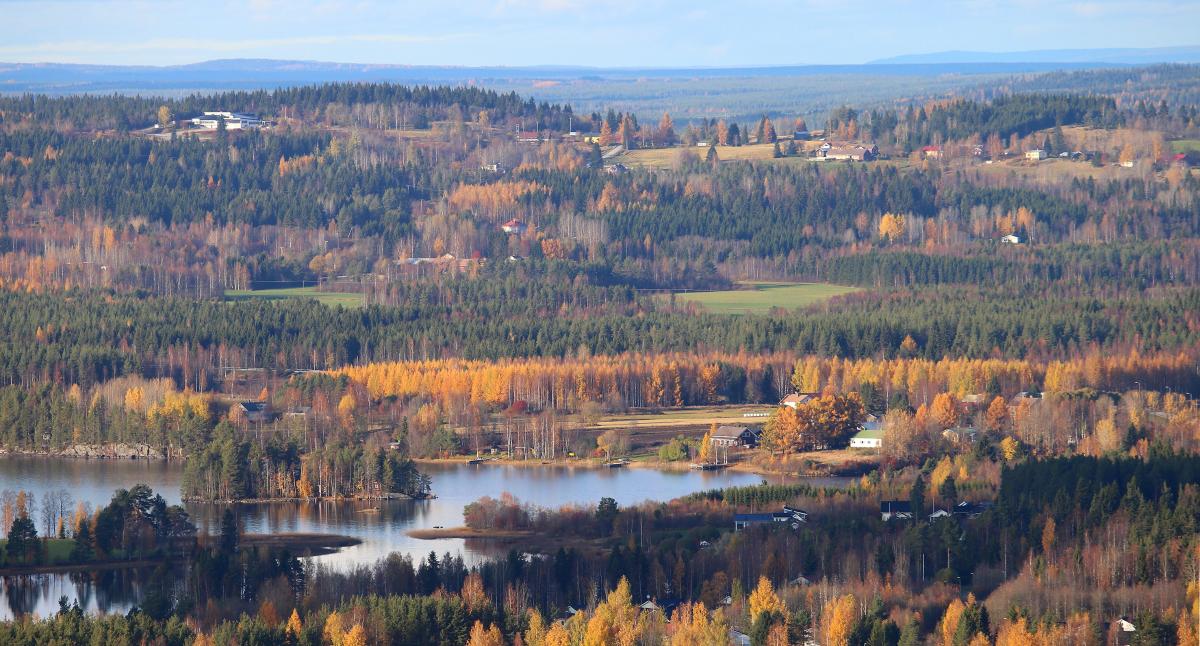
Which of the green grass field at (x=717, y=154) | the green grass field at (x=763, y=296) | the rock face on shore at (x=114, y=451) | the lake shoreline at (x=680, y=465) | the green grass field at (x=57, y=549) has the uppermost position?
the green grass field at (x=717, y=154)

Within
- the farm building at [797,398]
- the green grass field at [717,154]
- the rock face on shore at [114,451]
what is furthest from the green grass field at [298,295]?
the green grass field at [717,154]

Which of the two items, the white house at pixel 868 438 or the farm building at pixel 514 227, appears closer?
the white house at pixel 868 438

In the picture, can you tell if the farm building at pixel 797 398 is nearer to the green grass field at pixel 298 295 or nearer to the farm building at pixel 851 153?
the green grass field at pixel 298 295

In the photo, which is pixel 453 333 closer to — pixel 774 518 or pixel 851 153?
pixel 774 518

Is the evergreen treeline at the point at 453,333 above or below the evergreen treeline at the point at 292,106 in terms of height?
below

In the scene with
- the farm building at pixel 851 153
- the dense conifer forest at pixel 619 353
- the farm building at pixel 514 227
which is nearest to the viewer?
the dense conifer forest at pixel 619 353

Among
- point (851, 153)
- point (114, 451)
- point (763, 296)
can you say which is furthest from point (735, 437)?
point (851, 153)
